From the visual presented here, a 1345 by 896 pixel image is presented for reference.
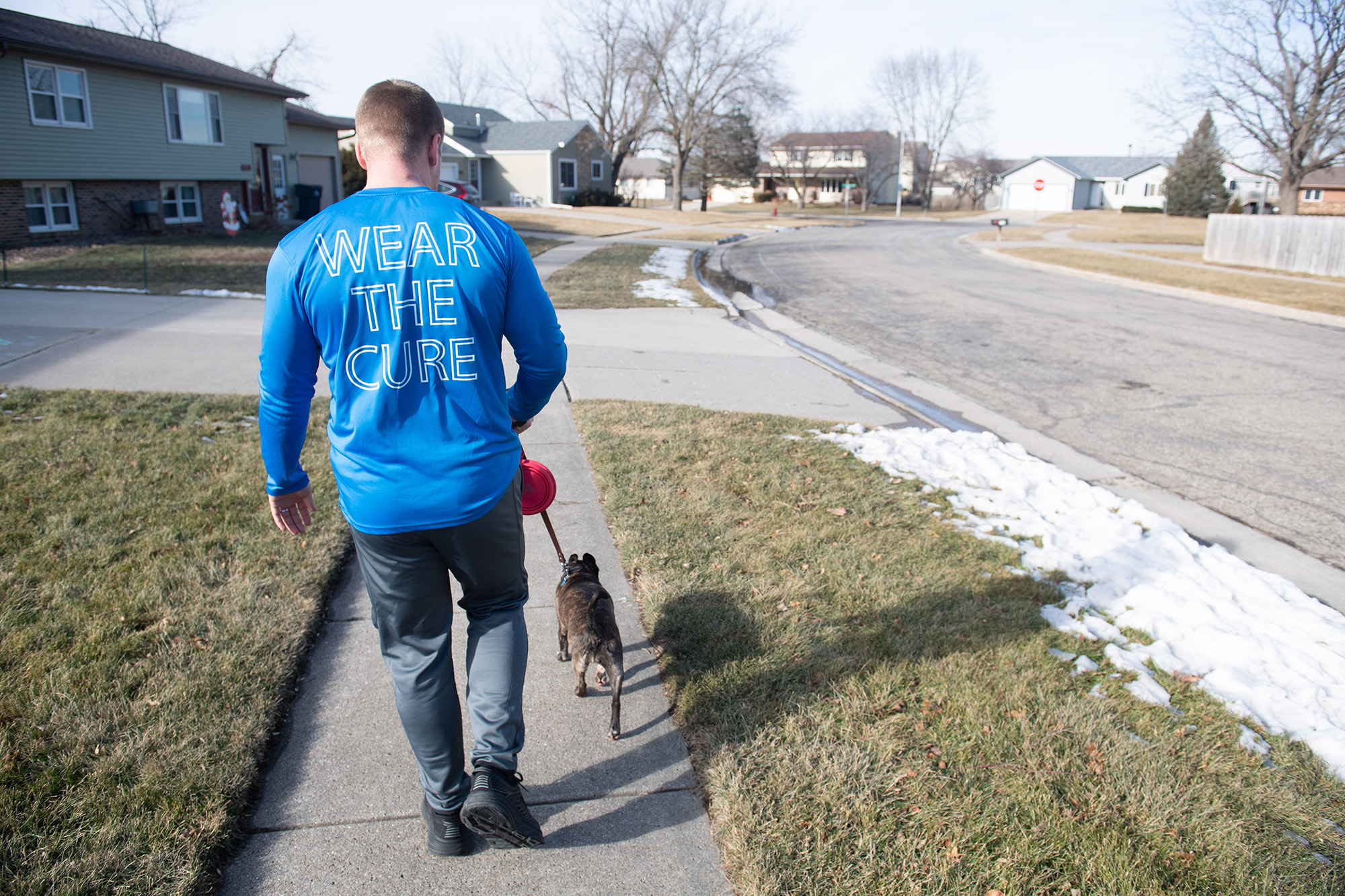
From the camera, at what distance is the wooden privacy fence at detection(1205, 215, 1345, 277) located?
2109 centimetres

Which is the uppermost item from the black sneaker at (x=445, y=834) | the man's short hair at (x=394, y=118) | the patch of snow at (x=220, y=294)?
the man's short hair at (x=394, y=118)

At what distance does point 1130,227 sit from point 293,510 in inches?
2027

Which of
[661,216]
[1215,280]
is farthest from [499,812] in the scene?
[661,216]

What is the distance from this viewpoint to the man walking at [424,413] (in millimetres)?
1986

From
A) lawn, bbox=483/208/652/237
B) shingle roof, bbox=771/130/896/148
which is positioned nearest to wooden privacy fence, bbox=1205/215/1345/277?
lawn, bbox=483/208/652/237

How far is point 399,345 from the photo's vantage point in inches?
78.0

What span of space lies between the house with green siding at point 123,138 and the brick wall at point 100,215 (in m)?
0.03

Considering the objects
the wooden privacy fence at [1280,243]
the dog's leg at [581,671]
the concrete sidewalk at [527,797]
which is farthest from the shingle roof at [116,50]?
the wooden privacy fence at [1280,243]

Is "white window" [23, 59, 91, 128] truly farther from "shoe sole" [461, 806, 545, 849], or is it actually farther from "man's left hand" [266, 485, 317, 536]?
"shoe sole" [461, 806, 545, 849]

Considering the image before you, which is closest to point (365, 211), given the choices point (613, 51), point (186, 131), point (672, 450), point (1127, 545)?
point (672, 450)

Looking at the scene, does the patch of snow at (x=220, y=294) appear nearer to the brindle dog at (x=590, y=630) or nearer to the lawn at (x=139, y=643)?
the lawn at (x=139, y=643)

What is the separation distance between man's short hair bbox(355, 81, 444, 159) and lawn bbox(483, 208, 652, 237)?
2503cm

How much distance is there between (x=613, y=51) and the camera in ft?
174

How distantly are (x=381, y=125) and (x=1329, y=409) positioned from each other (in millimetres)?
9268
